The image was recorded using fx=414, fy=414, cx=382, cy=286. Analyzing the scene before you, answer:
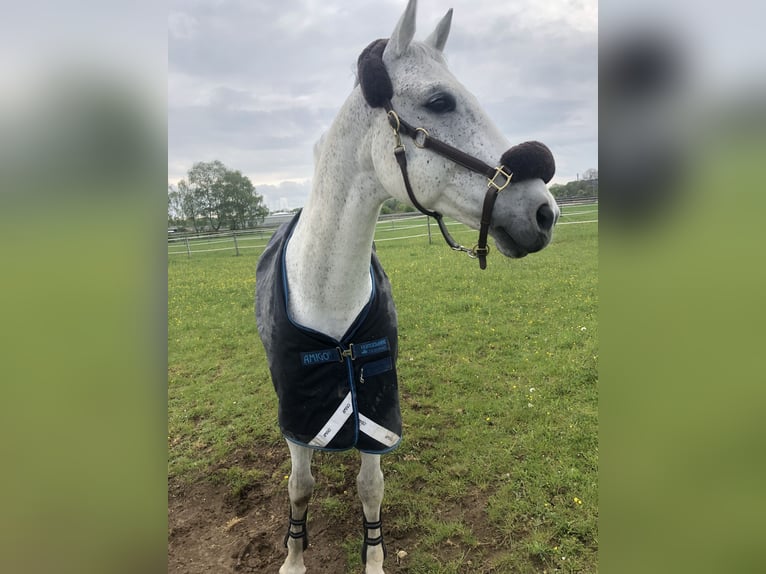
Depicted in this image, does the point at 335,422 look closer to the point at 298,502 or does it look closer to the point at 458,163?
the point at 298,502

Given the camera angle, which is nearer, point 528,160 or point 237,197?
point 528,160

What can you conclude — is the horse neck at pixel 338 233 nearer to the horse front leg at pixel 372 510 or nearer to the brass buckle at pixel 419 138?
the brass buckle at pixel 419 138

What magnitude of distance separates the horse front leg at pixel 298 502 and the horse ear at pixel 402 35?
88.0 inches

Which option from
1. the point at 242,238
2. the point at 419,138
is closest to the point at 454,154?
the point at 419,138

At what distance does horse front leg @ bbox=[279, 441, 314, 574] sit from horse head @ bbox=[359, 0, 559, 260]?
1793 millimetres

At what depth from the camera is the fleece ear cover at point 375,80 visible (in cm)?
171

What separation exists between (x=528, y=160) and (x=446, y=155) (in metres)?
0.32

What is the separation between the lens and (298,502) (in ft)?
8.71
